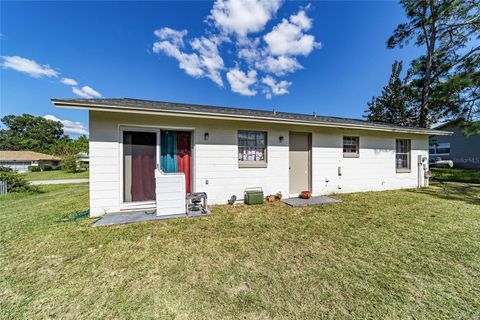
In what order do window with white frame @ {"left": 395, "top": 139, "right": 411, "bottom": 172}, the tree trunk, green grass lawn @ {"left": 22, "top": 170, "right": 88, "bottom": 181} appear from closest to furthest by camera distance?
window with white frame @ {"left": 395, "top": 139, "right": 411, "bottom": 172}
the tree trunk
green grass lawn @ {"left": 22, "top": 170, "right": 88, "bottom": 181}

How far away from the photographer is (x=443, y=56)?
1132cm

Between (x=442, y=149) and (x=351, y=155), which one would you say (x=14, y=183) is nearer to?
(x=351, y=155)

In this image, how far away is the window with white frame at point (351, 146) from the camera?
288 inches

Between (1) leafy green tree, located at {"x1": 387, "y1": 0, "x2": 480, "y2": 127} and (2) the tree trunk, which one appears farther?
(2) the tree trunk

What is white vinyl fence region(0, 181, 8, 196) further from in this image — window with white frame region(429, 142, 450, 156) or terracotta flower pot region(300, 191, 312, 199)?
window with white frame region(429, 142, 450, 156)

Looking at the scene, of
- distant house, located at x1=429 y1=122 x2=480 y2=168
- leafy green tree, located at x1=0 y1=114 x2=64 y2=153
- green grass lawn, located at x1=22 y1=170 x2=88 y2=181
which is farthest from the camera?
leafy green tree, located at x1=0 y1=114 x2=64 y2=153

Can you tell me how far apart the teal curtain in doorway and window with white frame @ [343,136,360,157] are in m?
6.46

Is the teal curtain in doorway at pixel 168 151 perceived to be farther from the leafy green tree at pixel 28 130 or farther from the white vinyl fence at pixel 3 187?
the leafy green tree at pixel 28 130

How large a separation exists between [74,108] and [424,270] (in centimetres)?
686

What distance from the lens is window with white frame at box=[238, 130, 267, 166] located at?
589 centimetres

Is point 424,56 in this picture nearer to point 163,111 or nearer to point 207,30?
point 207,30

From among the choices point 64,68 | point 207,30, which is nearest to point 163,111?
point 207,30

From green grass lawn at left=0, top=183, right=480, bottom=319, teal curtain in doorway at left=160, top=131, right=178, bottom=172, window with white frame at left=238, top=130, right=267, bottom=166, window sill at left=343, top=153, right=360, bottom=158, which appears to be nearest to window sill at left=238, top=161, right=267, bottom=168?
window with white frame at left=238, top=130, right=267, bottom=166

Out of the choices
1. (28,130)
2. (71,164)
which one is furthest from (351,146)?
(28,130)
